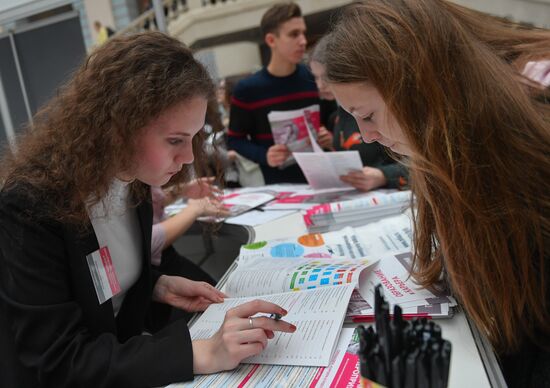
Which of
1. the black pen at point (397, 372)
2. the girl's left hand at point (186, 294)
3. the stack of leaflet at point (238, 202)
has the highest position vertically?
the black pen at point (397, 372)

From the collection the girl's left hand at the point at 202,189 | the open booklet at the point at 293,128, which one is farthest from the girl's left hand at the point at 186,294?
the open booklet at the point at 293,128

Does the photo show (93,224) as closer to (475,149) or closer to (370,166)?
(475,149)

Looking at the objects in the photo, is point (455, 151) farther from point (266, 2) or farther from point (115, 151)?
point (266, 2)

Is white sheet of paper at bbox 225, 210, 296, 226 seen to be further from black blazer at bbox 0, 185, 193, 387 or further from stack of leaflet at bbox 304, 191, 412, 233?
black blazer at bbox 0, 185, 193, 387

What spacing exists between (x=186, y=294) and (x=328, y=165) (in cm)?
87

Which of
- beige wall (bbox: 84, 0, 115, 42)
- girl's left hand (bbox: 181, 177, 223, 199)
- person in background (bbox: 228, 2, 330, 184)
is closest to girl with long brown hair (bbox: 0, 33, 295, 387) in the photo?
girl's left hand (bbox: 181, 177, 223, 199)

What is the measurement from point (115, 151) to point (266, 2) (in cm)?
963

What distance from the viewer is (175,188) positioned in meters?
1.52

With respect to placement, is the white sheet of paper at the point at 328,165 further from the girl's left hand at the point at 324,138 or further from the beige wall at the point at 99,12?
the beige wall at the point at 99,12

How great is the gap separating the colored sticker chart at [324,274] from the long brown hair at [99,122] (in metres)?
0.45

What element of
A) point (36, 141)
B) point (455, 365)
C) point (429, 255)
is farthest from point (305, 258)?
point (36, 141)

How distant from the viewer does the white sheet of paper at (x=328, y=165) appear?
5.74ft

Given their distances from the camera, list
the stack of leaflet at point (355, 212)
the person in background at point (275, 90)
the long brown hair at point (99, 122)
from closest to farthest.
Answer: the long brown hair at point (99, 122) → the stack of leaflet at point (355, 212) → the person in background at point (275, 90)

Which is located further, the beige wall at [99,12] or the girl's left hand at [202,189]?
the beige wall at [99,12]
